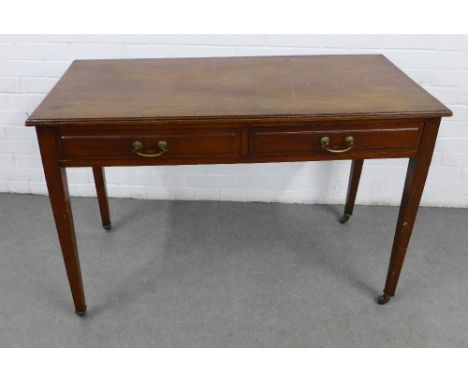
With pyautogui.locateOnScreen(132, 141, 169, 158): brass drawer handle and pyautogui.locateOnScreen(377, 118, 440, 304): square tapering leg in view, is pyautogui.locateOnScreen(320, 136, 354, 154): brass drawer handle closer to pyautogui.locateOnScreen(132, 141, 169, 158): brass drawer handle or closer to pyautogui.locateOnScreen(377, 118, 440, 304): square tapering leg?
pyautogui.locateOnScreen(377, 118, 440, 304): square tapering leg

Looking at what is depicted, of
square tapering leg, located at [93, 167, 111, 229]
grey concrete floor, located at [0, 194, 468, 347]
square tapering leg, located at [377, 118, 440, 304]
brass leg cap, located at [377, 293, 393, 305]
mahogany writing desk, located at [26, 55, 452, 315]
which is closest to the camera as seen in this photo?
mahogany writing desk, located at [26, 55, 452, 315]

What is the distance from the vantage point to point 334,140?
1650 millimetres

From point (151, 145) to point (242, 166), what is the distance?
106 centimetres

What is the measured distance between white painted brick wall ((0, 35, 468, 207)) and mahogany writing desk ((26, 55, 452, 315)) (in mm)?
511

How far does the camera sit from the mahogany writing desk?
157cm

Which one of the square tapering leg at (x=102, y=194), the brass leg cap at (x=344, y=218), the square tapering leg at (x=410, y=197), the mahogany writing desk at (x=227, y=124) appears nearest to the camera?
the mahogany writing desk at (x=227, y=124)

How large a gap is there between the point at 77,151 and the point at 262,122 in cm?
62

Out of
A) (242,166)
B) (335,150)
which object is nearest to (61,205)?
(335,150)

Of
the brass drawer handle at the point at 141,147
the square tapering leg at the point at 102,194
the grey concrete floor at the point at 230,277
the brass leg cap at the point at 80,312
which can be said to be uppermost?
the brass drawer handle at the point at 141,147

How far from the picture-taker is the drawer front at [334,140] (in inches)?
64.1

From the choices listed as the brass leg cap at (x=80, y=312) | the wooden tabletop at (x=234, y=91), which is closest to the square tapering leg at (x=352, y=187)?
the wooden tabletop at (x=234, y=91)

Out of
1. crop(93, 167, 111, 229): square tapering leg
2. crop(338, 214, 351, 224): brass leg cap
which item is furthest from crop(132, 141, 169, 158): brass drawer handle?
crop(338, 214, 351, 224): brass leg cap

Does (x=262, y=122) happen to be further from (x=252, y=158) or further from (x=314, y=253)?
(x=314, y=253)

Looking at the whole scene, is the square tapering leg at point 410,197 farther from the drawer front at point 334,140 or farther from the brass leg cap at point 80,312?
the brass leg cap at point 80,312
